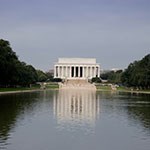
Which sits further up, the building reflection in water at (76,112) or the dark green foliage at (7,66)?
the dark green foliage at (7,66)

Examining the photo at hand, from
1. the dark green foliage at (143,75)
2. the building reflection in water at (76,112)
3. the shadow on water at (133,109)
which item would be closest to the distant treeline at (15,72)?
the dark green foliage at (143,75)

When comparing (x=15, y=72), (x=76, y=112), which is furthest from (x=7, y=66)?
(x=76, y=112)

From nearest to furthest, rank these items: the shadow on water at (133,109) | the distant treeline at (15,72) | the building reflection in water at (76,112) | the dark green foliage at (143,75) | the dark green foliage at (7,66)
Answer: the building reflection in water at (76,112), the shadow on water at (133,109), the dark green foliage at (7,66), the distant treeline at (15,72), the dark green foliage at (143,75)

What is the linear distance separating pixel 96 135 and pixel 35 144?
146 inches

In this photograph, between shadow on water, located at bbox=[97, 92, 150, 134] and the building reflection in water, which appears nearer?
the building reflection in water

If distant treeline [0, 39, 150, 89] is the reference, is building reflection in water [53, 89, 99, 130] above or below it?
below

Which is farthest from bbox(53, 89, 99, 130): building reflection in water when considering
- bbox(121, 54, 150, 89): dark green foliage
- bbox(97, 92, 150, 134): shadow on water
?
bbox(121, 54, 150, 89): dark green foliage

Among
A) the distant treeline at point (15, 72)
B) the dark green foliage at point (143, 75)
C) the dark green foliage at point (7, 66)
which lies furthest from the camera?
the dark green foliage at point (143, 75)

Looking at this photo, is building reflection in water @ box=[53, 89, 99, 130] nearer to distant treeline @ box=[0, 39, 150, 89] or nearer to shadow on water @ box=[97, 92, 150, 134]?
shadow on water @ box=[97, 92, 150, 134]

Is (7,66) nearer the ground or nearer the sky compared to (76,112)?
nearer the sky

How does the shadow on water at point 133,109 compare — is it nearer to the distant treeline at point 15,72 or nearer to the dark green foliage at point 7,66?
the dark green foliage at point 7,66

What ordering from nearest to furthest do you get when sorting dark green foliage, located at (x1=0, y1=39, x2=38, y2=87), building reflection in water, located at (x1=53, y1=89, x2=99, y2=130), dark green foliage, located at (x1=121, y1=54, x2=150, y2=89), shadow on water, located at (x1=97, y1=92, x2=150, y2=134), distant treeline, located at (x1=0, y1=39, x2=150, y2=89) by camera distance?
1. building reflection in water, located at (x1=53, y1=89, x2=99, y2=130)
2. shadow on water, located at (x1=97, y1=92, x2=150, y2=134)
3. dark green foliage, located at (x1=0, y1=39, x2=38, y2=87)
4. distant treeline, located at (x1=0, y1=39, x2=150, y2=89)
5. dark green foliage, located at (x1=121, y1=54, x2=150, y2=89)

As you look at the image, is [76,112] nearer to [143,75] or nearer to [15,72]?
[15,72]

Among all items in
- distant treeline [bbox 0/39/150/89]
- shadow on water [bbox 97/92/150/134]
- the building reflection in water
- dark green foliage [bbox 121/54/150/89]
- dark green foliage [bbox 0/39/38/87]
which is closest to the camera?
the building reflection in water
